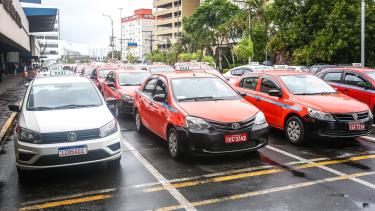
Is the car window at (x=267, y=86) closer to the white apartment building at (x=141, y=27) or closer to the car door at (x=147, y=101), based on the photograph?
the car door at (x=147, y=101)

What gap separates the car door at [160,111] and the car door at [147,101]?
183 mm

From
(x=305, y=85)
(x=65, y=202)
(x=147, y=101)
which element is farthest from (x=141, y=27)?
(x=65, y=202)

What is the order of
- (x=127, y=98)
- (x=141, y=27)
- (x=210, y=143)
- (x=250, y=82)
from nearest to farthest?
(x=210, y=143), (x=250, y=82), (x=127, y=98), (x=141, y=27)

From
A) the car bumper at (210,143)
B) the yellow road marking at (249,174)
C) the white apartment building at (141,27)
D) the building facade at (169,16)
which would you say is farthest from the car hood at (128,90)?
the white apartment building at (141,27)

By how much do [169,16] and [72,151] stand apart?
10518 centimetres

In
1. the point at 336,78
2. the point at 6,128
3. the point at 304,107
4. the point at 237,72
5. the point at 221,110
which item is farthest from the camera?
the point at 237,72

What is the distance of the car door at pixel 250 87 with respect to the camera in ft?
32.4

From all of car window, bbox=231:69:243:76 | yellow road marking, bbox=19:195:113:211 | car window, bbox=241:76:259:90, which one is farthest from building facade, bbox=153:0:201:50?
yellow road marking, bbox=19:195:113:211

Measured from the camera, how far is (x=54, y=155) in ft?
18.3

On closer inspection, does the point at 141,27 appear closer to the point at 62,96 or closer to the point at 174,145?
the point at 62,96

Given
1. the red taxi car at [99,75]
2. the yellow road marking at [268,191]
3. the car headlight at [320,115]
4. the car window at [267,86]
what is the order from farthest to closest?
the red taxi car at [99,75] → the car window at [267,86] → the car headlight at [320,115] → the yellow road marking at [268,191]

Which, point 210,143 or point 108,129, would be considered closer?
point 108,129

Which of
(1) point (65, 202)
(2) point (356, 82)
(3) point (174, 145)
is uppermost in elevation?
(2) point (356, 82)

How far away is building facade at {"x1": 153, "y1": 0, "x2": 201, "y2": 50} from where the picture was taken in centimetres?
9700
